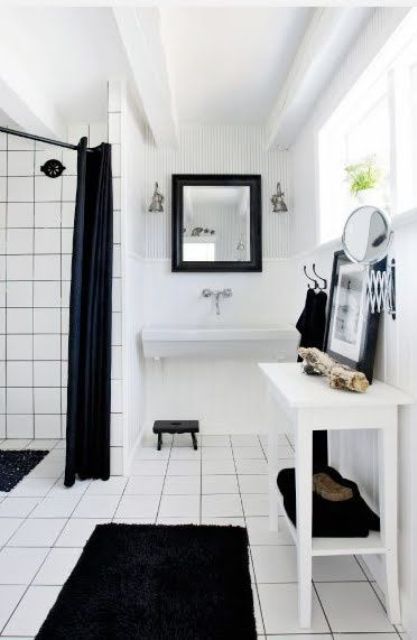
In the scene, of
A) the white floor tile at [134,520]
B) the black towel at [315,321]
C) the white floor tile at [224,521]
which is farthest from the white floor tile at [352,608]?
the black towel at [315,321]

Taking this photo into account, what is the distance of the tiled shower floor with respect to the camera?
1.43 metres

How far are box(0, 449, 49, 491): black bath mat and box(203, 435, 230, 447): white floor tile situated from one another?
1186 mm

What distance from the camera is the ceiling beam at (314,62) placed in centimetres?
175

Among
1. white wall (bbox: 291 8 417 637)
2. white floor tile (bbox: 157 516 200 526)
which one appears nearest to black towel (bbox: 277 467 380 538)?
white wall (bbox: 291 8 417 637)

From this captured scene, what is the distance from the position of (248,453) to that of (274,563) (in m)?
1.21

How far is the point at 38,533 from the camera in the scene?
1928mm

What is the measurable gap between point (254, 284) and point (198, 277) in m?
0.47

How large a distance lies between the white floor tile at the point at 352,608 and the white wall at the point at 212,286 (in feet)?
5.81

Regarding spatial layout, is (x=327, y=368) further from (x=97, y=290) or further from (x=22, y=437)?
(x=22, y=437)

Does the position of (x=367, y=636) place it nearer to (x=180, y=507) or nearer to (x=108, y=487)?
(x=180, y=507)

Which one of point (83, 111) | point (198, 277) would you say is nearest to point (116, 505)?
point (198, 277)

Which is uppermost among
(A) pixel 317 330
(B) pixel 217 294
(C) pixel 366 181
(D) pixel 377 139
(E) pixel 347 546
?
(D) pixel 377 139

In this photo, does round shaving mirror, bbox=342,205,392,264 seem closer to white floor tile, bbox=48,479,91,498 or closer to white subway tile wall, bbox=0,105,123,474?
white floor tile, bbox=48,479,91,498

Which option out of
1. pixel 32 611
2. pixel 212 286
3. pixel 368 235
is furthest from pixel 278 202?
pixel 32 611
